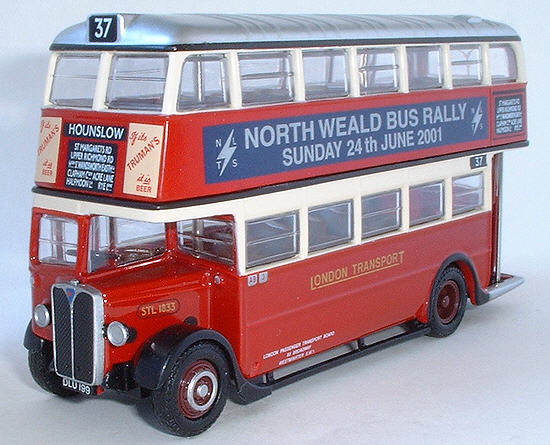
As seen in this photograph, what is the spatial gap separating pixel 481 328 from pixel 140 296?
4113 mm

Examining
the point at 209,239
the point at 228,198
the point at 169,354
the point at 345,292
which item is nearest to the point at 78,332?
the point at 169,354

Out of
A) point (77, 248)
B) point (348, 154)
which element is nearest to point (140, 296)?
point (77, 248)

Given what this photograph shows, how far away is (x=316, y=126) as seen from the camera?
9.40 meters

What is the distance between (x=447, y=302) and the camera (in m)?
11.3

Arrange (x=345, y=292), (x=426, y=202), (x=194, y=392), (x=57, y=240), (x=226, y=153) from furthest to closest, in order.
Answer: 1. (x=426, y=202)
2. (x=345, y=292)
3. (x=57, y=240)
4. (x=194, y=392)
5. (x=226, y=153)

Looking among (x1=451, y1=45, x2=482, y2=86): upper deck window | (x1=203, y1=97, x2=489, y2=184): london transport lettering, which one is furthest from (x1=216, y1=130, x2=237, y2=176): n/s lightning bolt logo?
(x1=451, y1=45, x2=482, y2=86): upper deck window

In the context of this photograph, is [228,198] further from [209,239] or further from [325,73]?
[325,73]

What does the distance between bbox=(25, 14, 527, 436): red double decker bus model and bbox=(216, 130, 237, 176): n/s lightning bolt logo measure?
17 millimetres

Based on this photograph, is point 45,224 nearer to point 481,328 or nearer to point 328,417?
point 328,417

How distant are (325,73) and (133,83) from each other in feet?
5.96

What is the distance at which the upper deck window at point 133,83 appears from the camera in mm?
8648

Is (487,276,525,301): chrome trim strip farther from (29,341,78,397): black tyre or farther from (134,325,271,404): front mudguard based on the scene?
(29,341,78,397): black tyre

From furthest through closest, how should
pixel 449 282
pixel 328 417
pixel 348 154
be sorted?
pixel 449 282 < pixel 348 154 < pixel 328 417

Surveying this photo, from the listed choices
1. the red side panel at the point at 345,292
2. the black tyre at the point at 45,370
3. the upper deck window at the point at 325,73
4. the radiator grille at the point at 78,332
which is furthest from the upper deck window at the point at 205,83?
the black tyre at the point at 45,370
